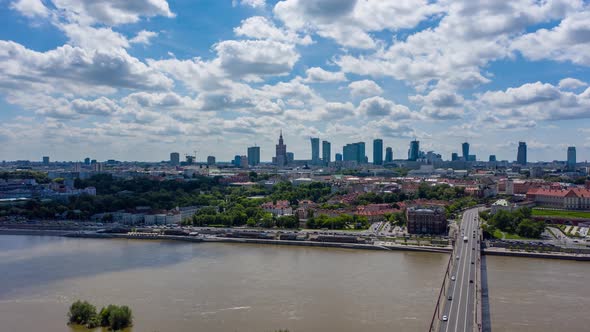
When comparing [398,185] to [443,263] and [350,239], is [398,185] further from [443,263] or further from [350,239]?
[443,263]

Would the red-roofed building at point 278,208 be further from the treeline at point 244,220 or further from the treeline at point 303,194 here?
the treeline at point 303,194

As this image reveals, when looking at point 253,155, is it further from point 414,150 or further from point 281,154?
point 414,150

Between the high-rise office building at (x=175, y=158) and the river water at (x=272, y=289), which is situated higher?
the high-rise office building at (x=175, y=158)

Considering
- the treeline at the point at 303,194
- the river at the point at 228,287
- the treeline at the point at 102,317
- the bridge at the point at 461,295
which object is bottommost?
the river at the point at 228,287

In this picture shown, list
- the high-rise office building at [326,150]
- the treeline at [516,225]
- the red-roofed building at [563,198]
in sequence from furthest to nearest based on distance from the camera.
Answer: the high-rise office building at [326,150]
the red-roofed building at [563,198]
the treeline at [516,225]

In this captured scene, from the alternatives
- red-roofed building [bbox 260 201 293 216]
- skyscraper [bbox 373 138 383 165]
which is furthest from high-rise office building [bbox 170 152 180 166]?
red-roofed building [bbox 260 201 293 216]

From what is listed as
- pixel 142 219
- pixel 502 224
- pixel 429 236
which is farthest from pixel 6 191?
pixel 502 224

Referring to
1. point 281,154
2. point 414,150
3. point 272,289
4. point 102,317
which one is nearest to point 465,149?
point 414,150

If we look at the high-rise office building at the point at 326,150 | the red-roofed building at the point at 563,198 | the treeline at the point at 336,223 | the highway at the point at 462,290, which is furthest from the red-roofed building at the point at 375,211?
the high-rise office building at the point at 326,150

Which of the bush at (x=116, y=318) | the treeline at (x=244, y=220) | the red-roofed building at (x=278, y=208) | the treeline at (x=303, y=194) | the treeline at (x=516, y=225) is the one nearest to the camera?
the bush at (x=116, y=318)
